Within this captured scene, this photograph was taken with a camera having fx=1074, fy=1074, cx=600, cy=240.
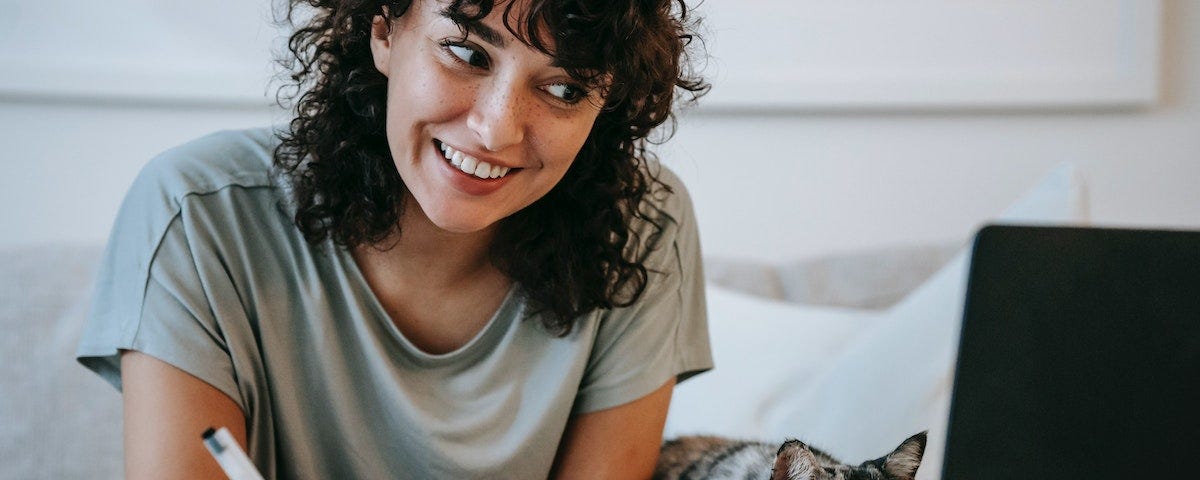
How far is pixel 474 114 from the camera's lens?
1062 mm

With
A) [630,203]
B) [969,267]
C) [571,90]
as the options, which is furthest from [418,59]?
[969,267]

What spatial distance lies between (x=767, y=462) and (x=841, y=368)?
21.1 inches

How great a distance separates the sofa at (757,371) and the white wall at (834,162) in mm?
322

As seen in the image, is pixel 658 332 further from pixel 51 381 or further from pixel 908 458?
pixel 51 381

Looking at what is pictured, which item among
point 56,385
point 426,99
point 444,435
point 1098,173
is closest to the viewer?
point 426,99

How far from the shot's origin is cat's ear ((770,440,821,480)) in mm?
977

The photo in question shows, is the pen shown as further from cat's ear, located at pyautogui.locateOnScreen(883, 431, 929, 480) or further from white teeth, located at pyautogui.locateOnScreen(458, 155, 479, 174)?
cat's ear, located at pyautogui.locateOnScreen(883, 431, 929, 480)

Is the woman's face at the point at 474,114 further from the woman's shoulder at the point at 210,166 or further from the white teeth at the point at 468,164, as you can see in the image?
the woman's shoulder at the point at 210,166

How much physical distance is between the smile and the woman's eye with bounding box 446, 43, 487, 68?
0.30ft

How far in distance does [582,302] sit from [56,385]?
892 mm

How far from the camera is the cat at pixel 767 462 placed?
3.14 ft

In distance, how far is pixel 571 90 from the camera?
3.59ft

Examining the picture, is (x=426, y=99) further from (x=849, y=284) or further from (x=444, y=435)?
(x=849, y=284)

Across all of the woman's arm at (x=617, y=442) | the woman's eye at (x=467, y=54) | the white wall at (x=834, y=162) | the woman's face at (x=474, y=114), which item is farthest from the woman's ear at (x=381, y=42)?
the white wall at (x=834, y=162)
